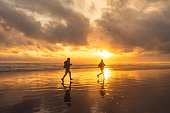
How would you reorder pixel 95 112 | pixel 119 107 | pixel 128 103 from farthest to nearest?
pixel 128 103, pixel 119 107, pixel 95 112

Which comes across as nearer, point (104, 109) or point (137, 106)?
point (104, 109)

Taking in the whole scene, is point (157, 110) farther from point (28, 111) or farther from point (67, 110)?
point (28, 111)

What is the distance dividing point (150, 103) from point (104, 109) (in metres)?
2.50

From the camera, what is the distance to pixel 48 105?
19.7ft

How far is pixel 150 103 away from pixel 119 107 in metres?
1.76

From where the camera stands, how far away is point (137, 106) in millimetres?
5793

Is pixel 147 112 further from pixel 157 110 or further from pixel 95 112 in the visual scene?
pixel 95 112

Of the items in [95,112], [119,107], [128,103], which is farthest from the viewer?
[128,103]

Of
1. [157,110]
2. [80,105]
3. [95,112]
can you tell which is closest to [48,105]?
[80,105]

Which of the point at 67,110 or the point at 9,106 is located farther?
the point at 9,106

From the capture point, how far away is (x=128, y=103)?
620 centimetres

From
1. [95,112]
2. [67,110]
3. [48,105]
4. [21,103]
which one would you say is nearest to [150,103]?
[95,112]

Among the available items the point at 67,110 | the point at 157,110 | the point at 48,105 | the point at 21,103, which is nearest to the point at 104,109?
the point at 67,110

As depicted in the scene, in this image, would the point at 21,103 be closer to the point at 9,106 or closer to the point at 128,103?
the point at 9,106
